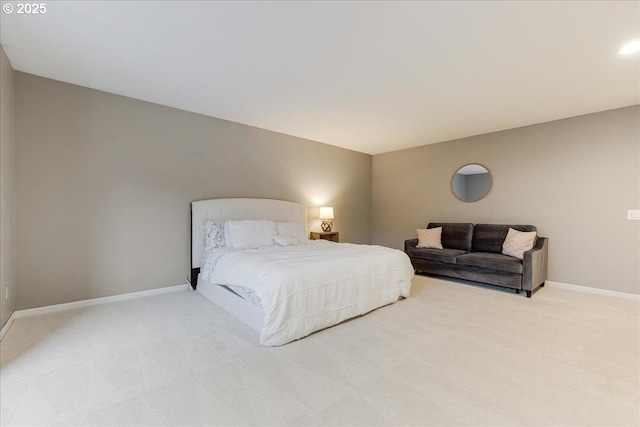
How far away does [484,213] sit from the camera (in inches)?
200

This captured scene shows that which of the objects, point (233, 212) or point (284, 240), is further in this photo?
point (233, 212)

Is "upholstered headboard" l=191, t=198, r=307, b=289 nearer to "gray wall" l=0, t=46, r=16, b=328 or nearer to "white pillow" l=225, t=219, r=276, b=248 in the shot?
"white pillow" l=225, t=219, r=276, b=248

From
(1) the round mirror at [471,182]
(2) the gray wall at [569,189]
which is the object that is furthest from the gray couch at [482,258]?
(1) the round mirror at [471,182]

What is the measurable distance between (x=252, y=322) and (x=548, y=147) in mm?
4954

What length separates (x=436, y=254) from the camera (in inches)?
185

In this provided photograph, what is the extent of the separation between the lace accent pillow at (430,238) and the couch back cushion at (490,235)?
0.55m

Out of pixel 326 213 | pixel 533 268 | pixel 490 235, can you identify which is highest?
pixel 326 213

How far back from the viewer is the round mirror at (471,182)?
5.08 m

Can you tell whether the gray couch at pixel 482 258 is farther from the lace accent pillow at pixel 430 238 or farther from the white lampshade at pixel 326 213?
the white lampshade at pixel 326 213

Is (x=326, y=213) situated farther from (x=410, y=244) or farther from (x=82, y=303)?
(x=82, y=303)

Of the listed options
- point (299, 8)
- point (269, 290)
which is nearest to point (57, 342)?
point (269, 290)

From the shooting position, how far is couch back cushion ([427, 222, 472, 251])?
4.93 m

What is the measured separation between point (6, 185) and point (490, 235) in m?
6.12

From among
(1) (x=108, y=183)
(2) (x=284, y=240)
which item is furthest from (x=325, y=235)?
(1) (x=108, y=183)
